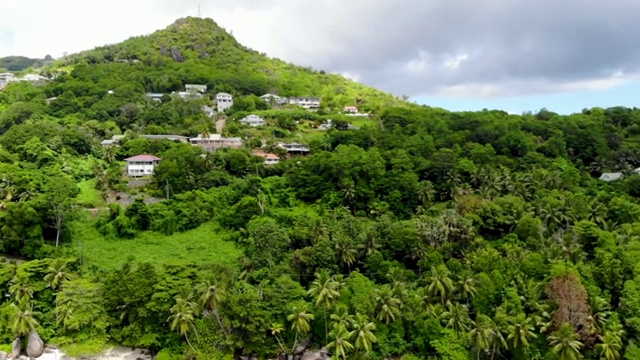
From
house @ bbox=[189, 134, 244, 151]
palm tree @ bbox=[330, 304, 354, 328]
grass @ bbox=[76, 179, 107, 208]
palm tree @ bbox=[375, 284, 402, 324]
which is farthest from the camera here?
house @ bbox=[189, 134, 244, 151]

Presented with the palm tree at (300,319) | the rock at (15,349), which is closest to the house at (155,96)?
the rock at (15,349)

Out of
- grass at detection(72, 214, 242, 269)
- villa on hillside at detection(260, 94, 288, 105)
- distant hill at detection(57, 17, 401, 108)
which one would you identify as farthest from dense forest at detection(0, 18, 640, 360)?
distant hill at detection(57, 17, 401, 108)

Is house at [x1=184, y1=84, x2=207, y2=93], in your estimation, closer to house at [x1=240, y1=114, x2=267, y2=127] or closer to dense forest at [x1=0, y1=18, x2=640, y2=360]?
dense forest at [x1=0, y1=18, x2=640, y2=360]

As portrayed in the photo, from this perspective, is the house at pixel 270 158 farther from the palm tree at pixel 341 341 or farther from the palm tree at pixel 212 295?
the palm tree at pixel 341 341

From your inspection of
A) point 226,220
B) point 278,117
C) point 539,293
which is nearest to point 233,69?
point 278,117

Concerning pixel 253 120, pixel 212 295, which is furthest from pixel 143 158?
pixel 212 295

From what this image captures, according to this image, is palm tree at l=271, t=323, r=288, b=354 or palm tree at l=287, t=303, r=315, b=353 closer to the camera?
palm tree at l=287, t=303, r=315, b=353

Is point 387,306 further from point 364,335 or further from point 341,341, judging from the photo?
point 341,341
